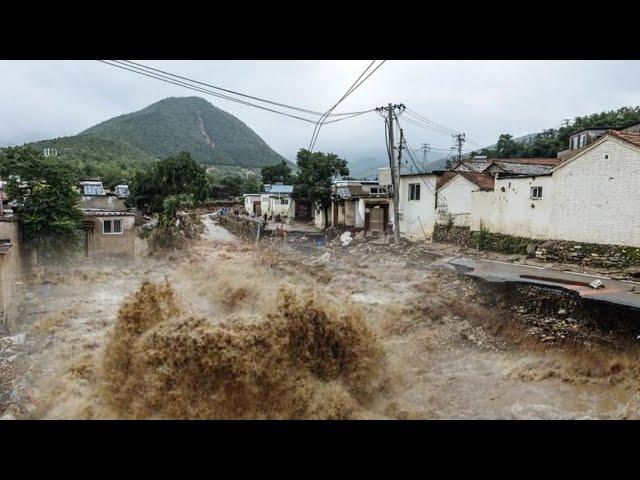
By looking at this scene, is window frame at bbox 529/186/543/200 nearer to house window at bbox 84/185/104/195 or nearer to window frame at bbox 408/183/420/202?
window frame at bbox 408/183/420/202

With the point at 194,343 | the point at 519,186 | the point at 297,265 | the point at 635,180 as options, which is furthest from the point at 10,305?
the point at 635,180

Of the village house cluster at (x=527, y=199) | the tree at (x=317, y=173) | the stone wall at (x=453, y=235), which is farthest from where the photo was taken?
the tree at (x=317, y=173)

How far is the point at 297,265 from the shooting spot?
12.7 meters

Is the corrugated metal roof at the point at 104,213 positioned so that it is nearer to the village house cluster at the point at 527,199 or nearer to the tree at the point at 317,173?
the tree at the point at 317,173

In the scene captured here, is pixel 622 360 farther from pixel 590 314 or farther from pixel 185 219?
pixel 185 219

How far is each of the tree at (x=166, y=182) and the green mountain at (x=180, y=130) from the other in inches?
45.1

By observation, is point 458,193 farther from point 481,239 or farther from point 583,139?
point 583,139

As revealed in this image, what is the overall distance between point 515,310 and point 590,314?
1204 millimetres

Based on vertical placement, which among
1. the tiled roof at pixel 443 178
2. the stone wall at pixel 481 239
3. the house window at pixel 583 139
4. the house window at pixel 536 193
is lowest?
the stone wall at pixel 481 239

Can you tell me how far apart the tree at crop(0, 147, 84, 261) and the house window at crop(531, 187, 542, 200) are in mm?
10860

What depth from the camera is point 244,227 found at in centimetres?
1664

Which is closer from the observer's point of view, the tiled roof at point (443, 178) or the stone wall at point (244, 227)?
the tiled roof at point (443, 178)

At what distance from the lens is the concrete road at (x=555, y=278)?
638 centimetres

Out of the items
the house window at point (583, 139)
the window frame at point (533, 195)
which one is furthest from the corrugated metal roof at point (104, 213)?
the house window at point (583, 139)
